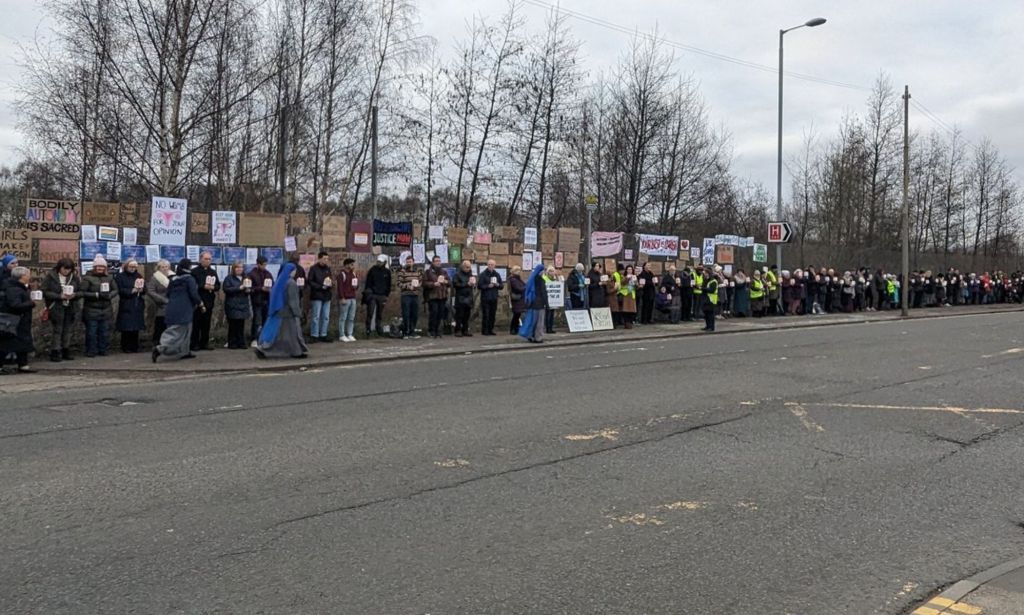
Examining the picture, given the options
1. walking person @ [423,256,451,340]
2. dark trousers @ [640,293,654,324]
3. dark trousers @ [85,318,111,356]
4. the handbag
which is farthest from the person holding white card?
dark trousers @ [640,293,654,324]

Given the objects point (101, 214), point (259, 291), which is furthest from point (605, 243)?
point (101, 214)

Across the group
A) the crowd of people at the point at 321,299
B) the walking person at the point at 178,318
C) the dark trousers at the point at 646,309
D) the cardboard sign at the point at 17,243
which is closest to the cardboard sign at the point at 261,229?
the crowd of people at the point at 321,299

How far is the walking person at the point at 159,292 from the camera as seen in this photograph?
43.9 feet

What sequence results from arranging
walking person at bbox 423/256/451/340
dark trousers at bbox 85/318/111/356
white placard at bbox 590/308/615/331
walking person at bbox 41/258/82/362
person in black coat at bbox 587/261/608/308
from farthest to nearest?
person in black coat at bbox 587/261/608/308
white placard at bbox 590/308/615/331
walking person at bbox 423/256/451/340
dark trousers at bbox 85/318/111/356
walking person at bbox 41/258/82/362

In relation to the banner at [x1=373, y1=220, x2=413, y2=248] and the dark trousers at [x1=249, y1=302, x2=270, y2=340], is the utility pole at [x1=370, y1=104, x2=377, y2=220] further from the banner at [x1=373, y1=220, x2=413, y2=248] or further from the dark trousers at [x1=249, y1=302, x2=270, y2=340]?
the dark trousers at [x1=249, y1=302, x2=270, y2=340]

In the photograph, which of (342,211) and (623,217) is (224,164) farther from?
(623,217)

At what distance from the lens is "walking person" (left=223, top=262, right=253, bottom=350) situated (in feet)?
48.0

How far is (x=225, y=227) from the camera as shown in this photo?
15.7 m

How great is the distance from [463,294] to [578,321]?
332 cm

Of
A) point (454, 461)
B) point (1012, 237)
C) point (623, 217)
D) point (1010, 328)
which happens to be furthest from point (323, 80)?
point (1012, 237)

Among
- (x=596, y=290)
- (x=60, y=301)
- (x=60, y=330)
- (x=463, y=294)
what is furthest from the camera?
(x=596, y=290)

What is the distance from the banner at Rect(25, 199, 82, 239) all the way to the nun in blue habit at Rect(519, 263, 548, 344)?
892 centimetres

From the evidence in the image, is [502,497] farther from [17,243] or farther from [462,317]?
[462,317]

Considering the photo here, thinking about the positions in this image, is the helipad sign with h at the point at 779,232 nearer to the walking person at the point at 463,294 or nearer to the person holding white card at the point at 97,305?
the walking person at the point at 463,294
